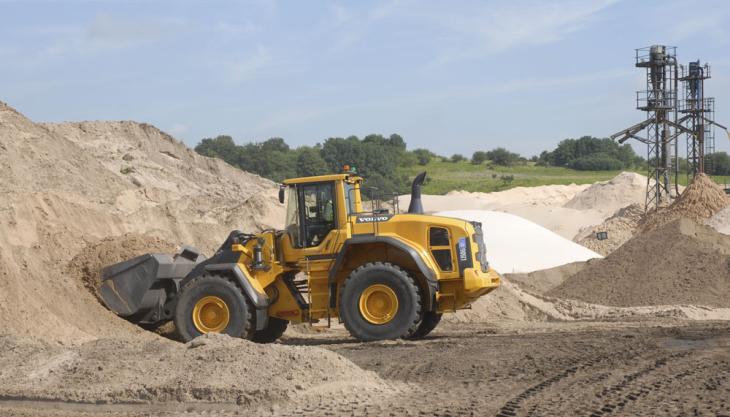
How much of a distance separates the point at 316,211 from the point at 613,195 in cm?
4756

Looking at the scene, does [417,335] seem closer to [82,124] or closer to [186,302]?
[186,302]

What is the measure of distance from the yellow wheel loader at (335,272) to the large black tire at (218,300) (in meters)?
0.01

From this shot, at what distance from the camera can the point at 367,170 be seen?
6444cm

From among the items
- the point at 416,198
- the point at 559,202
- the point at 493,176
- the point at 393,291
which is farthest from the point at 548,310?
the point at 493,176

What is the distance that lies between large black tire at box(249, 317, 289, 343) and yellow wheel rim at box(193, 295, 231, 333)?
3.26 ft

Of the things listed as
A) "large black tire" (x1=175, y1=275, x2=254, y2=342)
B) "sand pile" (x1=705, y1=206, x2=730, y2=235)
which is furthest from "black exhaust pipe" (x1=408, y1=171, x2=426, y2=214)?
"sand pile" (x1=705, y1=206, x2=730, y2=235)

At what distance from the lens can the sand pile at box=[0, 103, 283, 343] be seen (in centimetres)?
1388

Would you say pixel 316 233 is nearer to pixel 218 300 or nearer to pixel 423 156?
pixel 218 300

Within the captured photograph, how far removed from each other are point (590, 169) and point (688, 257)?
6823 cm

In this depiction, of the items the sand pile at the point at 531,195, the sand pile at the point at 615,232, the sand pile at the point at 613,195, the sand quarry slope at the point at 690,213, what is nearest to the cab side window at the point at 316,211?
the sand quarry slope at the point at 690,213

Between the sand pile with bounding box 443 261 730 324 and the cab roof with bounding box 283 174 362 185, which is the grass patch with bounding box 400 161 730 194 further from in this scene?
the cab roof with bounding box 283 174 362 185

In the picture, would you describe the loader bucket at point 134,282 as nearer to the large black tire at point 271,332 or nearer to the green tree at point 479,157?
the large black tire at point 271,332

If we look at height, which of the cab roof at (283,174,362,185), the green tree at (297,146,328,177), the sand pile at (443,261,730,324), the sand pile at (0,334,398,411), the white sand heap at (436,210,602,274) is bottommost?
the sand pile at (443,261,730,324)

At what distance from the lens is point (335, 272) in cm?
1356
